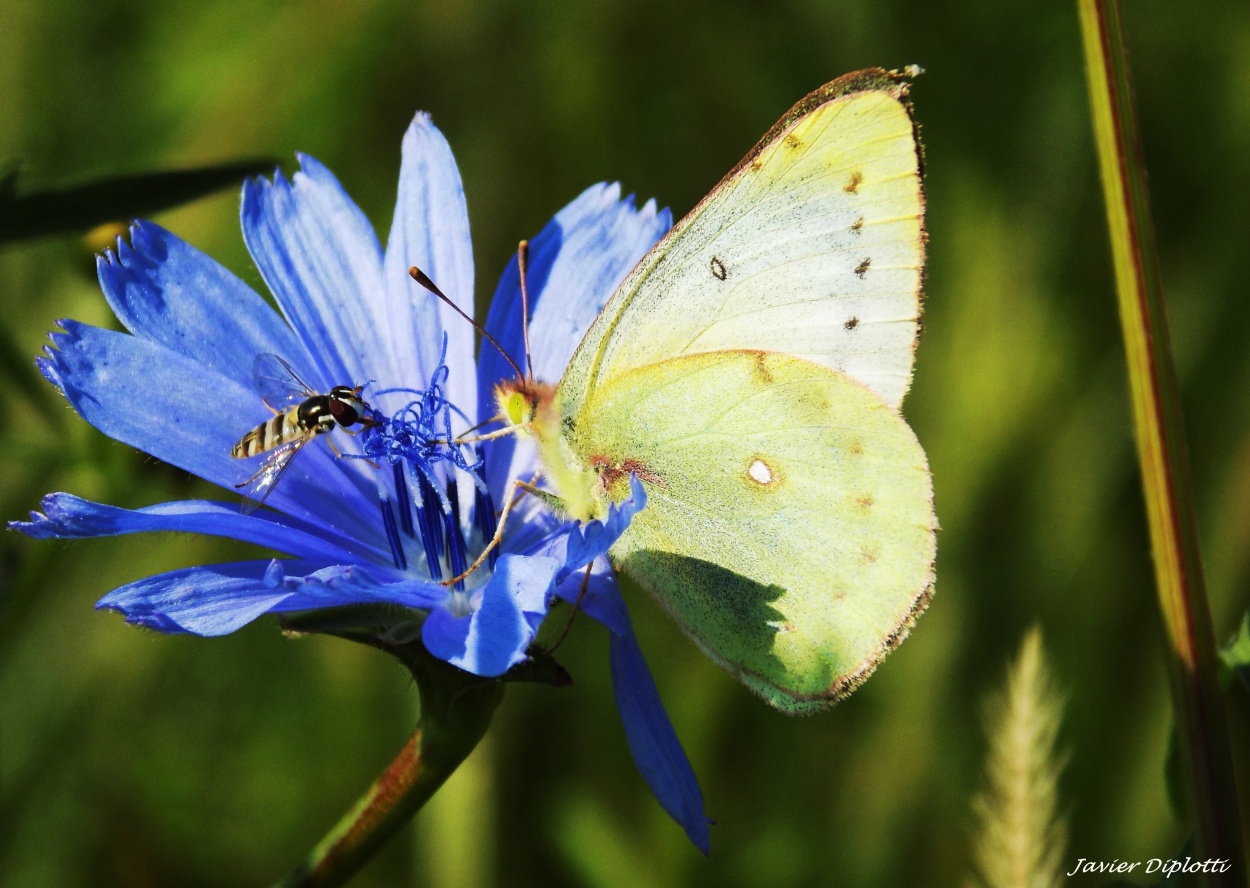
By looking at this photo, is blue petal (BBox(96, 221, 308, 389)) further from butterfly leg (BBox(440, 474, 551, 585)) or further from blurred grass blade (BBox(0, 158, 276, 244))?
butterfly leg (BBox(440, 474, 551, 585))

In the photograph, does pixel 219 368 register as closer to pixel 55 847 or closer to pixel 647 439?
pixel 647 439

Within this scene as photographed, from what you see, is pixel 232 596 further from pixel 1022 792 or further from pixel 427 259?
pixel 1022 792

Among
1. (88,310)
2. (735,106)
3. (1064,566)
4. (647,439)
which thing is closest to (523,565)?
(647,439)

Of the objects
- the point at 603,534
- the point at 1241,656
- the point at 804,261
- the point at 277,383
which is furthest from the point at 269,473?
the point at 1241,656

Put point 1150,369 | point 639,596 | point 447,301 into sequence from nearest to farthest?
point 1150,369 → point 447,301 → point 639,596

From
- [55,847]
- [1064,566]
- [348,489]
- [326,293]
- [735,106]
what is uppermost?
[735,106]

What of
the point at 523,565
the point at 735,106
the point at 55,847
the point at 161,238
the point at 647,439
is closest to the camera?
the point at 523,565

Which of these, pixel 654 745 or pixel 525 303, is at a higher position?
pixel 525 303
